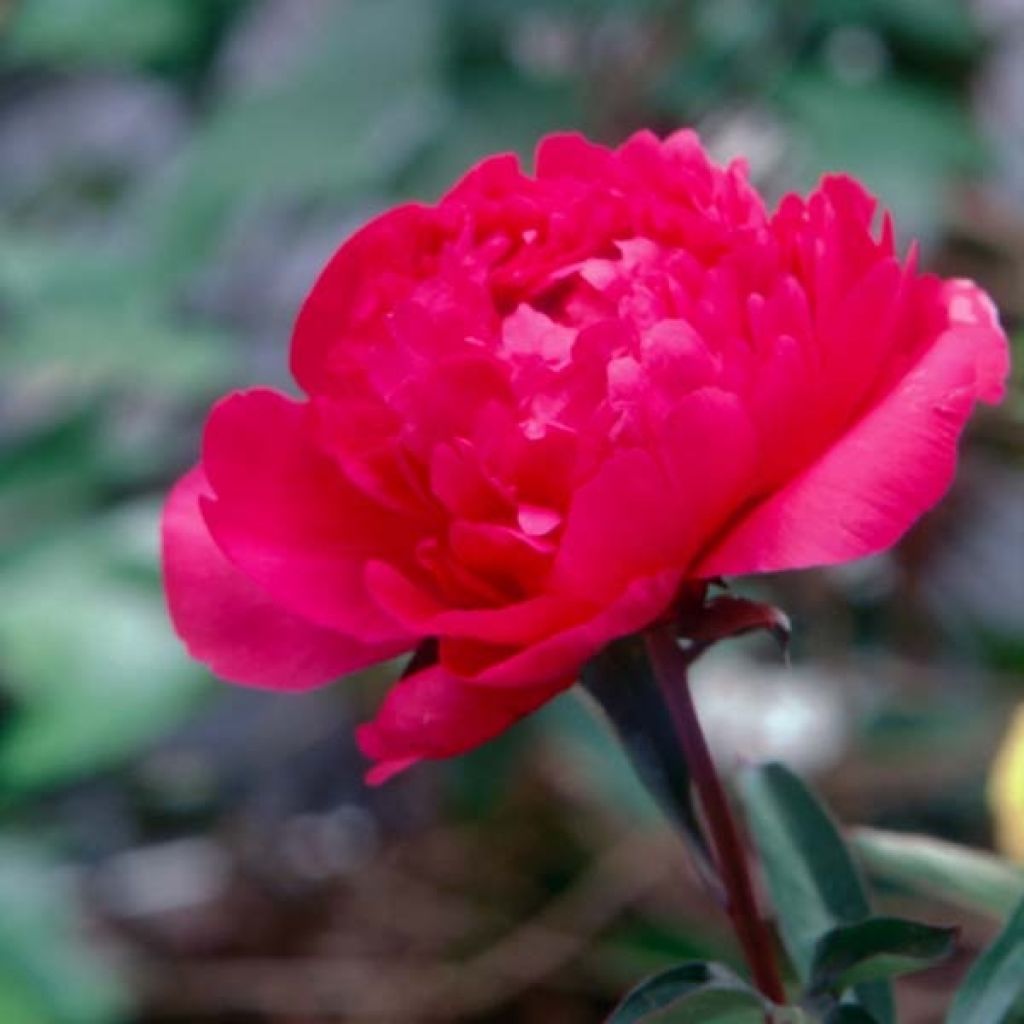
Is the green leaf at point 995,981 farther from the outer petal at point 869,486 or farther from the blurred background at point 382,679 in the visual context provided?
the blurred background at point 382,679

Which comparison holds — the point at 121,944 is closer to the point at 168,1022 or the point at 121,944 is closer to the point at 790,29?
the point at 168,1022

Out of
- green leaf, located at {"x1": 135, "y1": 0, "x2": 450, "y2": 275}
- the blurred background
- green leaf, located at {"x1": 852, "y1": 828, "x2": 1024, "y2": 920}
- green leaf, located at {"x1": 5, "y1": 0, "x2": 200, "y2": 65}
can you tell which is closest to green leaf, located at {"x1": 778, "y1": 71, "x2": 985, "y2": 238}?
the blurred background

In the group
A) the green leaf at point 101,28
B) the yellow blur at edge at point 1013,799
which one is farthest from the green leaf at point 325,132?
the yellow blur at edge at point 1013,799

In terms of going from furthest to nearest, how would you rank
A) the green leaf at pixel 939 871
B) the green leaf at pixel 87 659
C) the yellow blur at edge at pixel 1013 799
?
the green leaf at pixel 87 659 < the yellow blur at edge at pixel 1013 799 < the green leaf at pixel 939 871

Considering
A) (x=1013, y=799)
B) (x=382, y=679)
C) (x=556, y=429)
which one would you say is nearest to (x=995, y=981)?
(x=556, y=429)

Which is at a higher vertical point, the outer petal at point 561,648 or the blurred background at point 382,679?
the outer petal at point 561,648

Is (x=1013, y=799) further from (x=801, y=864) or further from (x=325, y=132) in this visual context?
(x=325, y=132)
